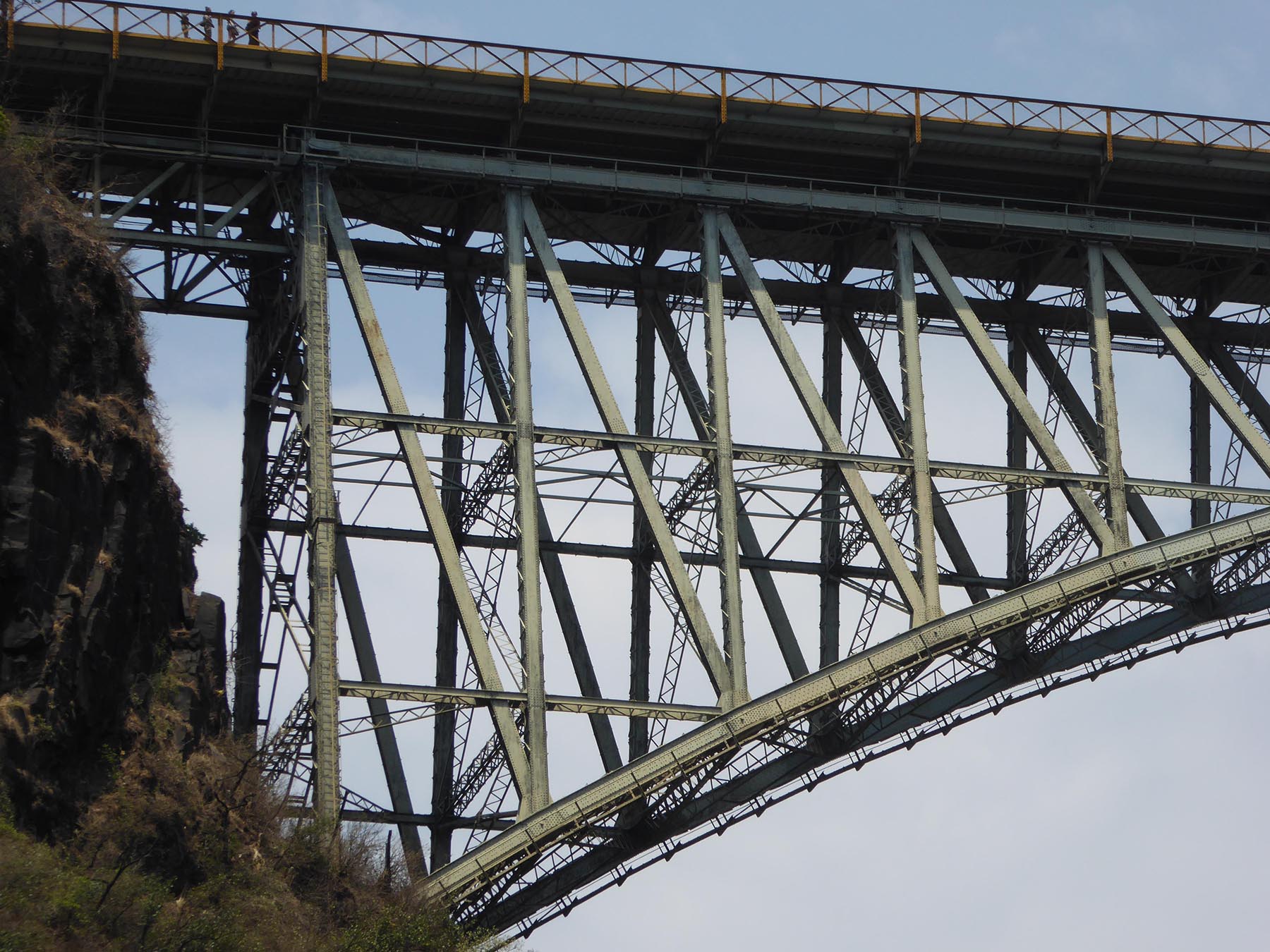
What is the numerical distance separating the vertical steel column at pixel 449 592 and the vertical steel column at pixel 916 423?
8.22 meters

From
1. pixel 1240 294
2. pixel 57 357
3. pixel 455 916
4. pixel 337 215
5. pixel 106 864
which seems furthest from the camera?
pixel 1240 294

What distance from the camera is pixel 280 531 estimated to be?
44156mm

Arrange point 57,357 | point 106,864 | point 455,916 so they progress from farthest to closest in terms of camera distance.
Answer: point 455,916, point 57,357, point 106,864

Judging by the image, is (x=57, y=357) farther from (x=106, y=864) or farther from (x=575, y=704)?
(x=575, y=704)

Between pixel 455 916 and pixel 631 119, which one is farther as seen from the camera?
pixel 631 119

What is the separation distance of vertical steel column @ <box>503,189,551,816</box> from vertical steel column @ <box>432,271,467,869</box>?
1.30 meters

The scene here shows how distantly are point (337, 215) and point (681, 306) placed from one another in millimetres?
7504

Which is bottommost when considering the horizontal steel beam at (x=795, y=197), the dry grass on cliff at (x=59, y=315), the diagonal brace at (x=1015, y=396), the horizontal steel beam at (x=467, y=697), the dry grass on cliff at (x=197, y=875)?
the dry grass on cliff at (x=197, y=875)

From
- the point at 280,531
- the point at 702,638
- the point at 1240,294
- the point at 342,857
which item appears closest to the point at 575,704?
the point at 702,638

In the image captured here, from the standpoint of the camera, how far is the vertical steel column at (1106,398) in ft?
142

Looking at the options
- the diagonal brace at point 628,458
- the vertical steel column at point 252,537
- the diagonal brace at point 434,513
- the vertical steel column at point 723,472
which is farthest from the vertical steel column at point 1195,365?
the vertical steel column at point 252,537

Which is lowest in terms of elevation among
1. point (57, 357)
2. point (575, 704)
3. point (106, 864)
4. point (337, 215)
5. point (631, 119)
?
point (106, 864)

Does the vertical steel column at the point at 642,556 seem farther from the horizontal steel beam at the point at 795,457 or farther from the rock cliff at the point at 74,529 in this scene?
the rock cliff at the point at 74,529

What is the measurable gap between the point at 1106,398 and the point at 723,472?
26.1ft
